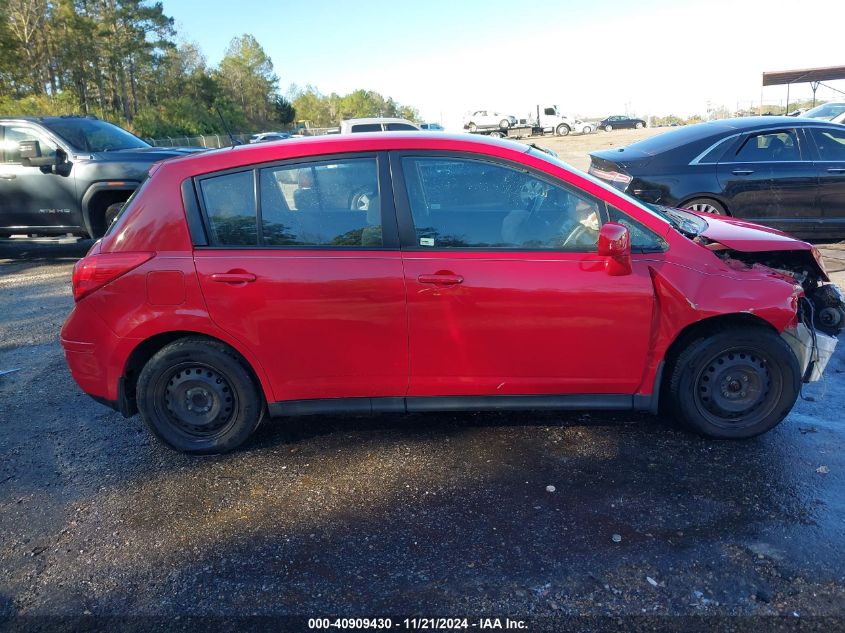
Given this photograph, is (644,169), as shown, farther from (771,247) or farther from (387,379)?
(387,379)

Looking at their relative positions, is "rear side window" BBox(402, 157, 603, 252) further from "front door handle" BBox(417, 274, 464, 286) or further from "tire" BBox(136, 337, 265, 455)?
"tire" BBox(136, 337, 265, 455)

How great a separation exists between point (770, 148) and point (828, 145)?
681 mm

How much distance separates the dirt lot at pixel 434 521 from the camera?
97.6 inches

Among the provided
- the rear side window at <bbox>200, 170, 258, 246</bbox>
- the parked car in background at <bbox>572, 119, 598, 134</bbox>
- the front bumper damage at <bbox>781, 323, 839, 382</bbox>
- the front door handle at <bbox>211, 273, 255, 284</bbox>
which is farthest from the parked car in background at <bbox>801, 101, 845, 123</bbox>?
the parked car in background at <bbox>572, 119, 598, 134</bbox>

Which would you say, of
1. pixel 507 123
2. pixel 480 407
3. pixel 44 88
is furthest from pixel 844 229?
pixel 44 88

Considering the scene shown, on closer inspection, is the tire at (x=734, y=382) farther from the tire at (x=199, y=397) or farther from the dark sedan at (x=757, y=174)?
the dark sedan at (x=757, y=174)

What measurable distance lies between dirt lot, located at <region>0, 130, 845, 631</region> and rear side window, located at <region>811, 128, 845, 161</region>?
4.46 meters

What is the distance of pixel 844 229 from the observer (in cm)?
742

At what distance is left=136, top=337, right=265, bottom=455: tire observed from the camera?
3523 millimetres

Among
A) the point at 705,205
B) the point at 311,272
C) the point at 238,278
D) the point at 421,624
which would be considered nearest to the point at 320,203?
the point at 311,272

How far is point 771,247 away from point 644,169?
3978 millimetres

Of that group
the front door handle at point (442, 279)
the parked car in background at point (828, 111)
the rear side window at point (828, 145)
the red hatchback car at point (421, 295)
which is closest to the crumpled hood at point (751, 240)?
the red hatchback car at point (421, 295)

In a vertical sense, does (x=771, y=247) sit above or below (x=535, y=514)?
above

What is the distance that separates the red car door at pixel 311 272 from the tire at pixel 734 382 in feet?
5.26
